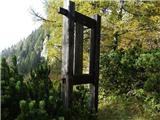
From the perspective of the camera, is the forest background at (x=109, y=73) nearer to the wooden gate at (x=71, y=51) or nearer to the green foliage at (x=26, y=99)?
the green foliage at (x=26, y=99)

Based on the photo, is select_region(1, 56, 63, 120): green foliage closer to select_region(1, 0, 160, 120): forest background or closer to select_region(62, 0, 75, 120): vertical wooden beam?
select_region(1, 0, 160, 120): forest background

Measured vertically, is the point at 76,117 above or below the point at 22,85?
below

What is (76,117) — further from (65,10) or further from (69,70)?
(65,10)

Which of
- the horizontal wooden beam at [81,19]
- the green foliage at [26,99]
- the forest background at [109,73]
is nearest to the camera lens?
the green foliage at [26,99]

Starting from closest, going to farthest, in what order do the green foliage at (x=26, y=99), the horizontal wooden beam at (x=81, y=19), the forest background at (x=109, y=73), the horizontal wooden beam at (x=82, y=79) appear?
the green foliage at (x=26, y=99), the forest background at (x=109, y=73), the horizontal wooden beam at (x=81, y=19), the horizontal wooden beam at (x=82, y=79)

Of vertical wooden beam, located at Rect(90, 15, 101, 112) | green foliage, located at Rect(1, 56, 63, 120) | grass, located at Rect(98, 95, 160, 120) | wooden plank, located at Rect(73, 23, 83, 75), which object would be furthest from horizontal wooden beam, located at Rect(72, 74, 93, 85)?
grass, located at Rect(98, 95, 160, 120)

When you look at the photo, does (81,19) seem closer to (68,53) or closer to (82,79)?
(68,53)

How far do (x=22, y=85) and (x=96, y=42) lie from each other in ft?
10.0

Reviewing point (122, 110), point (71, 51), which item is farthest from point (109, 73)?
point (71, 51)

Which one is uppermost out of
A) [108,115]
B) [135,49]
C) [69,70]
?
[135,49]

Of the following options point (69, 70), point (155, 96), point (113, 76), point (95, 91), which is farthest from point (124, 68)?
point (69, 70)

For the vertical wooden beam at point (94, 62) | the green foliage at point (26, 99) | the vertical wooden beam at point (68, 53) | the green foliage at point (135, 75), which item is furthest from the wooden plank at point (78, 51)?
the green foliage at point (135, 75)

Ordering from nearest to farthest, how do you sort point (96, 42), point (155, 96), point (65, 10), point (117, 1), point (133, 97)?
point (65, 10) < point (96, 42) < point (155, 96) < point (133, 97) < point (117, 1)

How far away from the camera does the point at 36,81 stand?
22.0 ft
